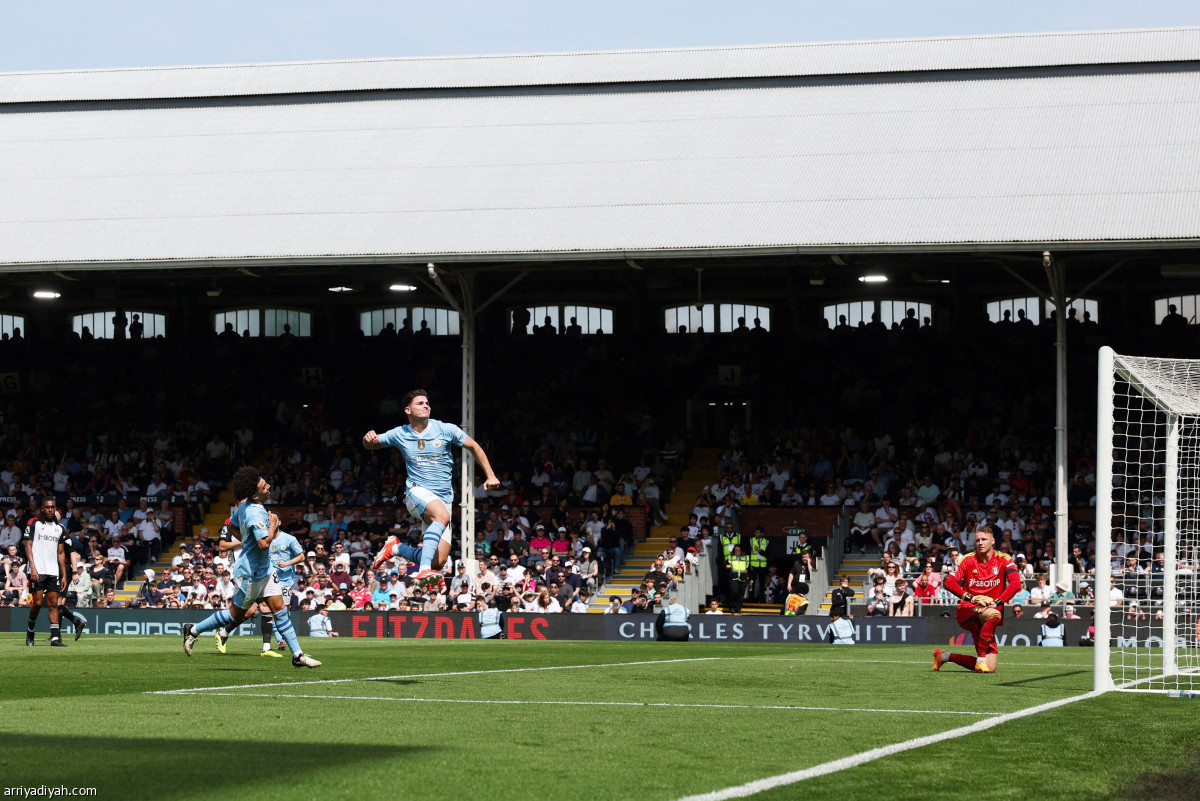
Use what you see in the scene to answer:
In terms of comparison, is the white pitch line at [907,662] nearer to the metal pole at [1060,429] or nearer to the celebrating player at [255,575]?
the celebrating player at [255,575]

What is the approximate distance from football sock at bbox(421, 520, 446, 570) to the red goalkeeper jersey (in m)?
5.43

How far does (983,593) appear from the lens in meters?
15.6

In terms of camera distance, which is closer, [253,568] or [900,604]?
[253,568]

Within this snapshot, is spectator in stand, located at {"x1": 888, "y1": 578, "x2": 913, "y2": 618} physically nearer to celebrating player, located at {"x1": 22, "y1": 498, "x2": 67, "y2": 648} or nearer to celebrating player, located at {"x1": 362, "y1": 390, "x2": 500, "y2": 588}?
celebrating player, located at {"x1": 22, "y1": 498, "x2": 67, "y2": 648}

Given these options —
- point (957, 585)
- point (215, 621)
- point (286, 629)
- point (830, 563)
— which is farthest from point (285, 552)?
point (830, 563)

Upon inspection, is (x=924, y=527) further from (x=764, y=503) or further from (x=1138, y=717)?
(x=1138, y=717)

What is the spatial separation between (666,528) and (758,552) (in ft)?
12.2

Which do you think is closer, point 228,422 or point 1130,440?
point 1130,440

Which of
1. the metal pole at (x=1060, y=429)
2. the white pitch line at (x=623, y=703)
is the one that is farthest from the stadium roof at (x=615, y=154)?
the white pitch line at (x=623, y=703)

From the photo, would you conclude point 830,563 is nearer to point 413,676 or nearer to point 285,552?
point 285,552

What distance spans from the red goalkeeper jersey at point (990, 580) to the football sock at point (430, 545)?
5431 millimetres

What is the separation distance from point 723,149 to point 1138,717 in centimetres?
2603

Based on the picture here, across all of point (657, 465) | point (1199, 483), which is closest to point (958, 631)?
point (1199, 483)

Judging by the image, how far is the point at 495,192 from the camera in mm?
33594
